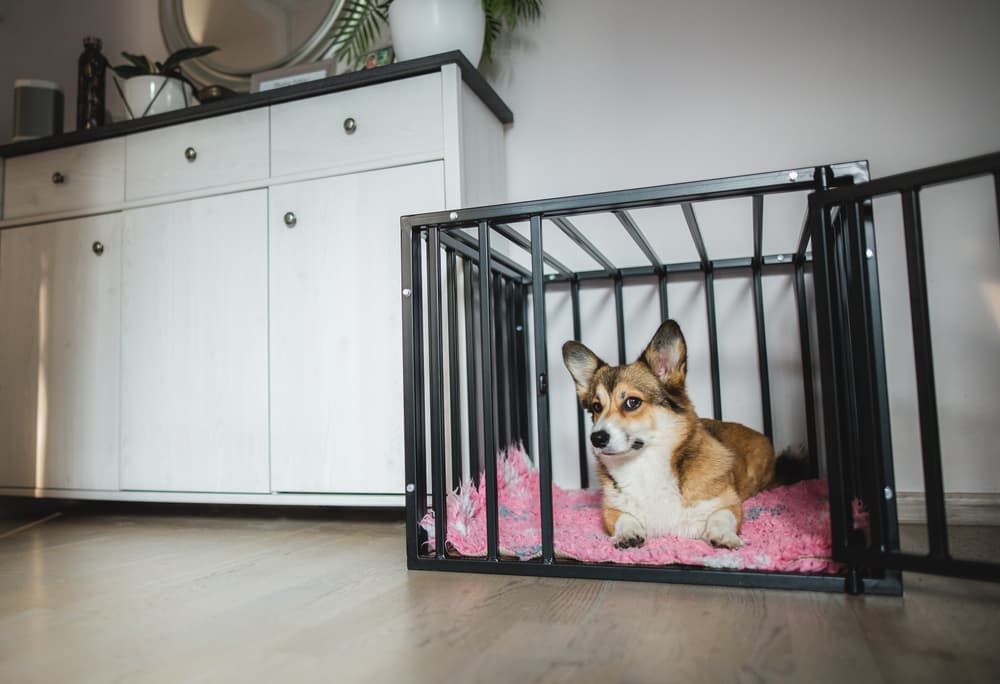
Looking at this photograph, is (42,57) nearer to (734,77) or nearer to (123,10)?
(123,10)

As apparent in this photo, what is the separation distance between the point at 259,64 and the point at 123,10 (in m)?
0.64

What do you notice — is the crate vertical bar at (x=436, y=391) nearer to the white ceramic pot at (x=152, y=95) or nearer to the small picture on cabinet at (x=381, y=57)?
the small picture on cabinet at (x=381, y=57)

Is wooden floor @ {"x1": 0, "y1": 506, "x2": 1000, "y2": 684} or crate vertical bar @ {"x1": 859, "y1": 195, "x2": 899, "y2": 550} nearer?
wooden floor @ {"x1": 0, "y1": 506, "x2": 1000, "y2": 684}

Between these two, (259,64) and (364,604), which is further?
(259,64)

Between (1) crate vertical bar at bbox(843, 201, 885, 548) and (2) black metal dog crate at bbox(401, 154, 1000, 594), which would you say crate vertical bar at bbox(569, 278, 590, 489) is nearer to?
(2) black metal dog crate at bbox(401, 154, 1000, 594)

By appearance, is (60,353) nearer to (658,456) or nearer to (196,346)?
(196,346)

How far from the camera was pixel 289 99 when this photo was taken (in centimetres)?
155

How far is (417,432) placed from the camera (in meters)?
1.08

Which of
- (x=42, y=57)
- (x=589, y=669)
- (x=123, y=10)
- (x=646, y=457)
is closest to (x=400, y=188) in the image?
(x=646, y=457)

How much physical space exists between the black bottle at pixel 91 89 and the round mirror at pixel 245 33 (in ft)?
0.77

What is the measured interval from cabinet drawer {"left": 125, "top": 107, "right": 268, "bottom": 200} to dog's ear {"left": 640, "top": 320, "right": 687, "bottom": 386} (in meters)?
1.02

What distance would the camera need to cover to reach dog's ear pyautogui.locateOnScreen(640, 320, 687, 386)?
1.07m

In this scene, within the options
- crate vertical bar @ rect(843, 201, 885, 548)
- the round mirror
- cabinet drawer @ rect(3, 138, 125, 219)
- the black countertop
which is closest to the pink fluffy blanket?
crate vertical bar @ rect(843, 201, 885, 548)

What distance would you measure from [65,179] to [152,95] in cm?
32
